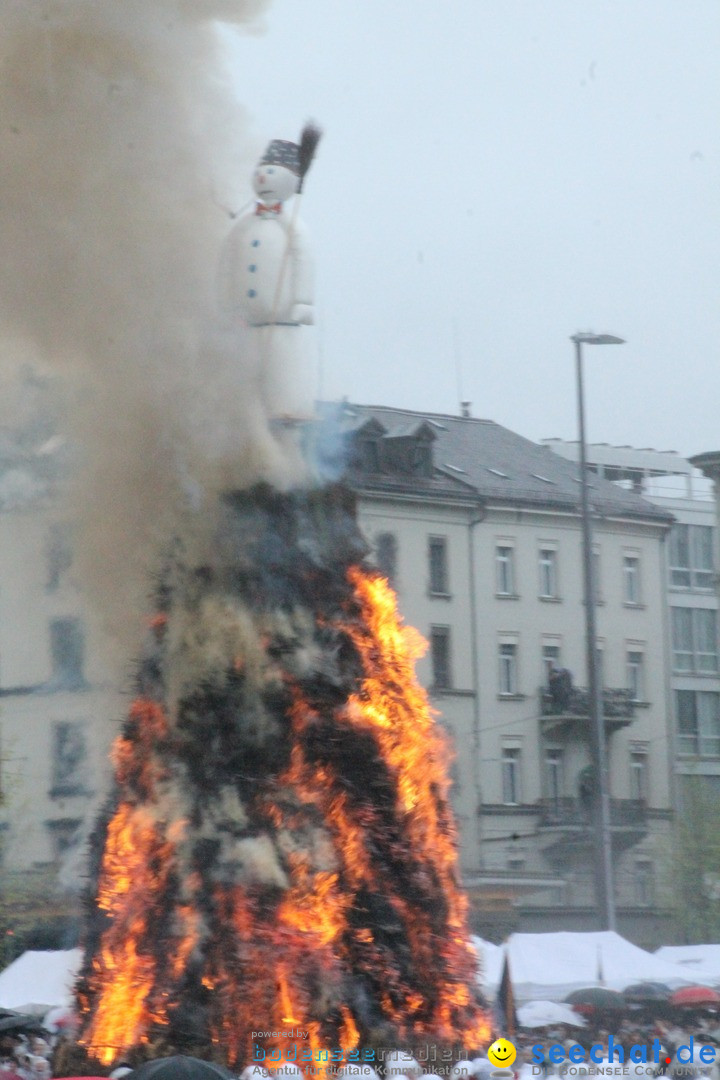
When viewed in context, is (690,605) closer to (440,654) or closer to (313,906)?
(440,654)

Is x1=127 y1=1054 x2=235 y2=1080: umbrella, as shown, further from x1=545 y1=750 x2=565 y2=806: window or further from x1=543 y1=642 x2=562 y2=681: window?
x1=543 y1=642 x2=562 y2=681: window

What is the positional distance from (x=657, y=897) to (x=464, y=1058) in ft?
119

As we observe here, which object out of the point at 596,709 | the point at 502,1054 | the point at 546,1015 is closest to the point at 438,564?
the point at 596,709

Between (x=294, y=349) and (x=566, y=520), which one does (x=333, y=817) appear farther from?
(x=566, y=520)

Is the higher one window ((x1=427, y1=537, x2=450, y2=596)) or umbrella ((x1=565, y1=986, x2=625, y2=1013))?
window ((x1=427, y1=537, x2=450, y2=596))

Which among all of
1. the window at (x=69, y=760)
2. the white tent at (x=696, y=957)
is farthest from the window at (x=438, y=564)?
the white tent at (x=696, y=957)

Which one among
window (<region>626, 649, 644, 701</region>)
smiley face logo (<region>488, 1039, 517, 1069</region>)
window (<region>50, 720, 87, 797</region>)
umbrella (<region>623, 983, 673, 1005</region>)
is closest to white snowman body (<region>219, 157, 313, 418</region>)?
smiley face logo (<region>488, 1039, 517, 1069</region>)

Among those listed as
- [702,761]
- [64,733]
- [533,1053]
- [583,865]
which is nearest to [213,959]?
[533,1053]

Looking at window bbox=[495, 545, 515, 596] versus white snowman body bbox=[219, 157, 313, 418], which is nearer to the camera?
white snowman body bbox=[219, 157, 313, 418]

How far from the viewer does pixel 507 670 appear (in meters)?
56.1

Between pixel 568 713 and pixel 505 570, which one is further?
pixel 505 570

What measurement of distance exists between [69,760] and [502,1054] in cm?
2616

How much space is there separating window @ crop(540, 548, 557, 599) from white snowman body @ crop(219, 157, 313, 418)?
35650 mm

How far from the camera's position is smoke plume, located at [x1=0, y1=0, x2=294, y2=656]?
21.6 metres
